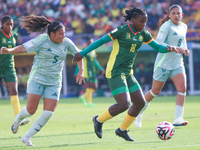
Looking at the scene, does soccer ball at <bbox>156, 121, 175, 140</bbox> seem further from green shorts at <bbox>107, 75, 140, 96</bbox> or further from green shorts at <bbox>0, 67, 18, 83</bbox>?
green shorts at <bbox>0, 67, 18, 83</bbox>

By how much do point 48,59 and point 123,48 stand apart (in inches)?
50.8

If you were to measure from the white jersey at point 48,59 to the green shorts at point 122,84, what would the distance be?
87cm

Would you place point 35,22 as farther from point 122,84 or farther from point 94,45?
point 122,84

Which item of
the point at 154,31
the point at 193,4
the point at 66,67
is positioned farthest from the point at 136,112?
the point at 193,4

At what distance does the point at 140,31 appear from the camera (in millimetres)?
5973

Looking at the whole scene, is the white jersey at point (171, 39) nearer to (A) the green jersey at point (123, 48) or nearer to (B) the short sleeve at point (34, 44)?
(A) the green jersey at point (123, 48)

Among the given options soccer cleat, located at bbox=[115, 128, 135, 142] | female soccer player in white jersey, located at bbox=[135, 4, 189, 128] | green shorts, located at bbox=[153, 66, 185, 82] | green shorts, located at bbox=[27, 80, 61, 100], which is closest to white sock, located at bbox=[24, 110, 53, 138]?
green shorts, located at bbox=[27, 80, 61, 100]

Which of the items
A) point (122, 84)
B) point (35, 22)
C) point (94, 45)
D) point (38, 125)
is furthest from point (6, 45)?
point (122, 84)

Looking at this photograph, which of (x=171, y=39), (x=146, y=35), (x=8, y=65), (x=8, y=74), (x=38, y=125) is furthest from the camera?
(x=8, y=65)

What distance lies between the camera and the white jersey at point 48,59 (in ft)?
19.1

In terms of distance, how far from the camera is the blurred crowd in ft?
Result: 73.2

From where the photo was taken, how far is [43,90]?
5.98m

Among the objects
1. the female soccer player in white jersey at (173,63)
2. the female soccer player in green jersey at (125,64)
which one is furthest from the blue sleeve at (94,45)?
the female soccer player in white jersey at (173,63)

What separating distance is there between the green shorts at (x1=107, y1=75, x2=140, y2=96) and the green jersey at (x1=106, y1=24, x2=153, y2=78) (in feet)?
0.28
